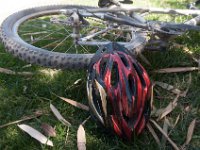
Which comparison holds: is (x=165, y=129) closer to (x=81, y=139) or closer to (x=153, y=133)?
(x=153, y=133)

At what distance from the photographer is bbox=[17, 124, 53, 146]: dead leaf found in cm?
288

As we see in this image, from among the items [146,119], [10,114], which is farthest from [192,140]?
[10,114]

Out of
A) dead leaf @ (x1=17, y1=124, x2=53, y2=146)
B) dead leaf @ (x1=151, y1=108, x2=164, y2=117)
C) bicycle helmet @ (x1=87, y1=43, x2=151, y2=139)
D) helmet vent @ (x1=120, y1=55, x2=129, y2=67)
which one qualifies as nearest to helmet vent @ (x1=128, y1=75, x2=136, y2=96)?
bicycle helmet @ (x1=87, y1=43, x2=151, y2=139)

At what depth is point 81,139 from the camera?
9.54 ft

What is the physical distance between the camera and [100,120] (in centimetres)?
286

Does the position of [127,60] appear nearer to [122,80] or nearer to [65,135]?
[122,80]

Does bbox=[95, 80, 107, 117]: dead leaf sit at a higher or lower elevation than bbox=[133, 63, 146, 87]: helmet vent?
lower

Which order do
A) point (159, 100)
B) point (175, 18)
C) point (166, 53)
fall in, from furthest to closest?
point (175, 18) → point (166, 53) → point (159, 100)

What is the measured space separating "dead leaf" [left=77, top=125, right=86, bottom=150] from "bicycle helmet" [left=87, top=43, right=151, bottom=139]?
0.18 metres

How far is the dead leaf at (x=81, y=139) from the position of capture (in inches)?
→ 112

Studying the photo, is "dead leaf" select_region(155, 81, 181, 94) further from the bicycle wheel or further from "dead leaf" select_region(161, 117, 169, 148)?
the bicycle wheel

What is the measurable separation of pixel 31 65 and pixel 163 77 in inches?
51.9

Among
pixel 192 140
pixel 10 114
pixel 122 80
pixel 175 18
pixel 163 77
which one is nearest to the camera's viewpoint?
pixel 122 80

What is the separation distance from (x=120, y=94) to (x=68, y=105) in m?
0.71
